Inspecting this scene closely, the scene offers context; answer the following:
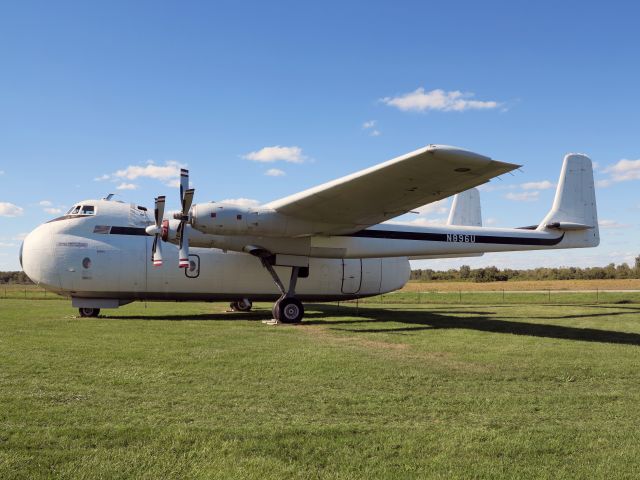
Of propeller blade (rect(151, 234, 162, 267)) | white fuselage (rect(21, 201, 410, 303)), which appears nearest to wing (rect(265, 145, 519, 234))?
propeller blade (rect(151, 234, 162, 267))

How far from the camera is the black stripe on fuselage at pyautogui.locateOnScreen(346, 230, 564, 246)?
796 inches

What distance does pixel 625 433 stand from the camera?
5660 millimetres

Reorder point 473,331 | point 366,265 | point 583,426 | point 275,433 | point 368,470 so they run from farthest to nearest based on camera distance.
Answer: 1. point 366,265
2. point 473,331
3. point 583,426
4. point 275,433
5. point 368,470

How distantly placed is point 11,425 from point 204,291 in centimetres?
1501

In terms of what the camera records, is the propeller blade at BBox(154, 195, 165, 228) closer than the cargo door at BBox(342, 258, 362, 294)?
Yes

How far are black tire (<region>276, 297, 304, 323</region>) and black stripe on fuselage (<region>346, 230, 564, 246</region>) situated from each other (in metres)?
3.28

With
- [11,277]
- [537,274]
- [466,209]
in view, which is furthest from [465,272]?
[11,277]

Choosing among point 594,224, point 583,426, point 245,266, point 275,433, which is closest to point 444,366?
point 583,426

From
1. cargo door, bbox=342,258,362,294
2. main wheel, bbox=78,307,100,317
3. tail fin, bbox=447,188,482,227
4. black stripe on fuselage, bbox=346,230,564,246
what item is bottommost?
main wheel, bbox=78,307,100,317

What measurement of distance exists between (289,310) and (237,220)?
13.2 ft

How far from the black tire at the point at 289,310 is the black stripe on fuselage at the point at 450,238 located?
3.28m

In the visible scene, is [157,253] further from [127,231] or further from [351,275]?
[351,275]

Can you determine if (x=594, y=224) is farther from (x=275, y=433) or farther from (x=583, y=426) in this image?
(x=275, y=433)

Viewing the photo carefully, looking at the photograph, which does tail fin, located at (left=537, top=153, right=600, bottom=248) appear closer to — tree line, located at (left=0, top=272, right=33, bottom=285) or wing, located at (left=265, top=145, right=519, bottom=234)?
wing, located at (left=265, top=145, right=519, bottom=234)
